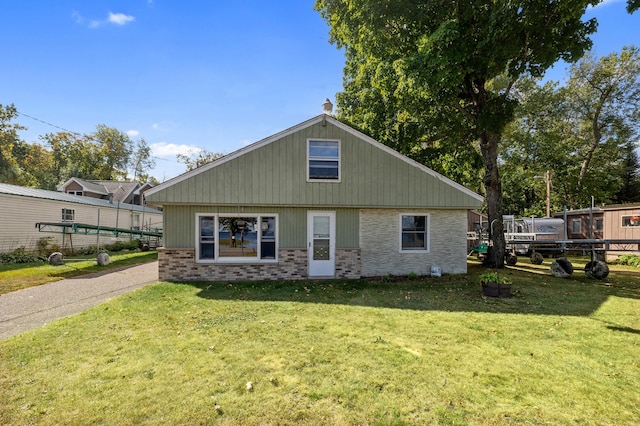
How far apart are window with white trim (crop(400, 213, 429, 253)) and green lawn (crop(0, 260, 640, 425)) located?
4.02 m

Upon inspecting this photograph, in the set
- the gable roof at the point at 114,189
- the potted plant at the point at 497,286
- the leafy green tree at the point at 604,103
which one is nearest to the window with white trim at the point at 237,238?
the potted plant at the point at 497,286

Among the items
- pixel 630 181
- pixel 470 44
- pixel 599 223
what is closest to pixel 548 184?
pixel 599 223

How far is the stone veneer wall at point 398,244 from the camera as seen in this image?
11.7m

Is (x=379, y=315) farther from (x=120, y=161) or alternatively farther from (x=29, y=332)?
(x=120, y=161)

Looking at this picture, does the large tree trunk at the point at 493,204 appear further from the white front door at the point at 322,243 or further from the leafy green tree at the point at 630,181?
the leafy green tree at the point at 630,181

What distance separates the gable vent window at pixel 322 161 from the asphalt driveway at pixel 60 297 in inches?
274

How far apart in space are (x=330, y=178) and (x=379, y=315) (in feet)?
18.1

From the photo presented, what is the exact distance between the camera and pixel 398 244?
38.9ft

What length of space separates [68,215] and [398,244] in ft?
68.5

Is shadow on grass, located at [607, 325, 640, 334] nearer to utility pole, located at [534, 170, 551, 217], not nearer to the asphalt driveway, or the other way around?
the asphalt driveway

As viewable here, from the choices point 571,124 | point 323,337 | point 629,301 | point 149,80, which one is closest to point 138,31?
point 149,80

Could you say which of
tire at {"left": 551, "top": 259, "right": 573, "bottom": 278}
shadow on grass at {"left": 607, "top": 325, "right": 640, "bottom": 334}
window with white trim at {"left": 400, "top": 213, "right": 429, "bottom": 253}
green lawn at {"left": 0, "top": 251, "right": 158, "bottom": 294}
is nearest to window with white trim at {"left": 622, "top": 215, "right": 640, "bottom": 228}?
tire at {"left": 551, "top": 259, "right": 573, "bottom": 278}

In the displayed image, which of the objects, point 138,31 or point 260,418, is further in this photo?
point 138,31

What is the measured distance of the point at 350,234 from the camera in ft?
37.8
